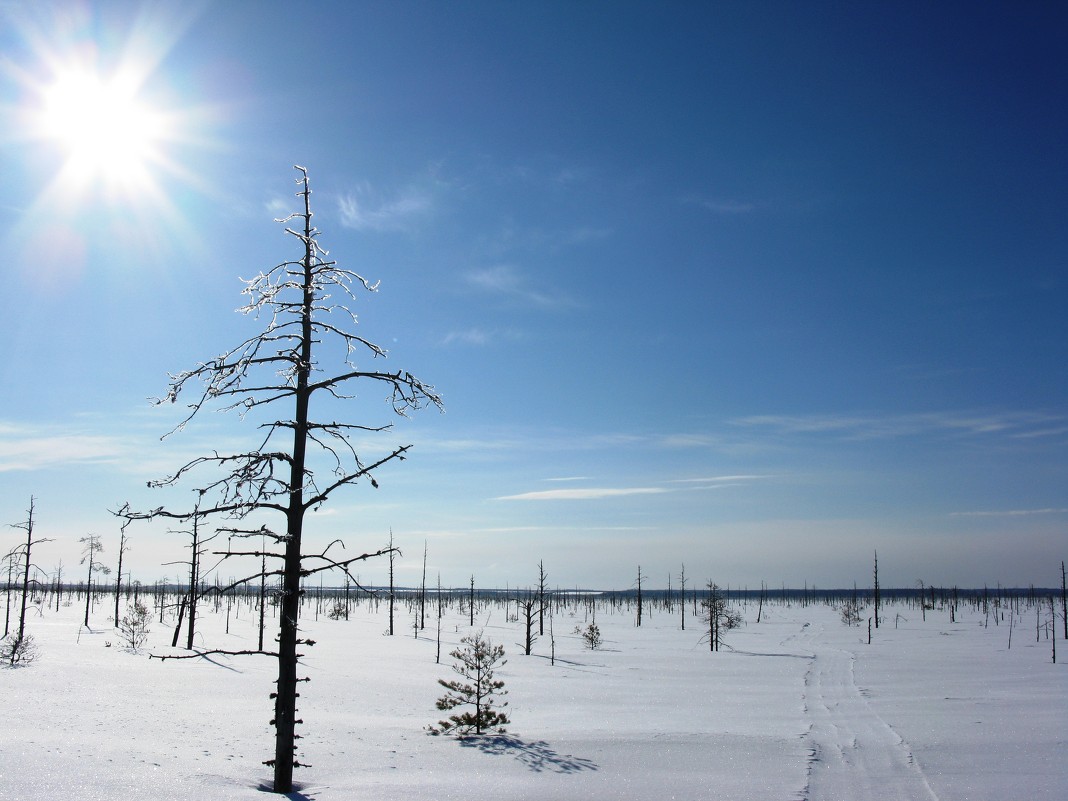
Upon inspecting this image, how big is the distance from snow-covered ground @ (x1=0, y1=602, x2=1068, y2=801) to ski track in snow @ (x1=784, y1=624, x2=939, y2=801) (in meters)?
0.09

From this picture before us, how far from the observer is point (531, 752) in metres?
18.2

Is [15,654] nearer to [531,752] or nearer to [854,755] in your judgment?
[531,752]

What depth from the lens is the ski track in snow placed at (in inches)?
604

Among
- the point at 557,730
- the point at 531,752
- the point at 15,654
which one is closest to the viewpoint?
the point at 531,752

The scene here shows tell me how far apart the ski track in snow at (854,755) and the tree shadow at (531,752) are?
210 inches

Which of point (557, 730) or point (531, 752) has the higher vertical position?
point (531, 752)

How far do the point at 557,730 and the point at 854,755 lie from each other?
8.63 m

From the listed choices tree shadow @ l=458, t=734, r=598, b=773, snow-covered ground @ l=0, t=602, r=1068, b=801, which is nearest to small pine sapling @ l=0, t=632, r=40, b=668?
snow-covered ground @ l=0, t=602, r=1068, b=801

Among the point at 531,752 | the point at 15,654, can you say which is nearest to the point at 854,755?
the point at 531,752

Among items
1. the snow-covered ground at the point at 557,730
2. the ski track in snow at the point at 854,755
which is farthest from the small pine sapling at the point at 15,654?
the ski track in snow at the point at 854,755

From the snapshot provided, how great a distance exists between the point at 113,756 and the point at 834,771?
1639 cm

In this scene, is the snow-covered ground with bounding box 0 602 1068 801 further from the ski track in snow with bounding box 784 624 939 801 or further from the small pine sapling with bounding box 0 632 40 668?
the small pine sapling with bounding box 0 632 40 668

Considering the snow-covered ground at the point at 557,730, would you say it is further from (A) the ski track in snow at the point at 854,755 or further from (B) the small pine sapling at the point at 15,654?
(B) the small pine sapling at the point at 15,654

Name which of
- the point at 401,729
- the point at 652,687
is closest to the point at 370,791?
the point at 401,729
